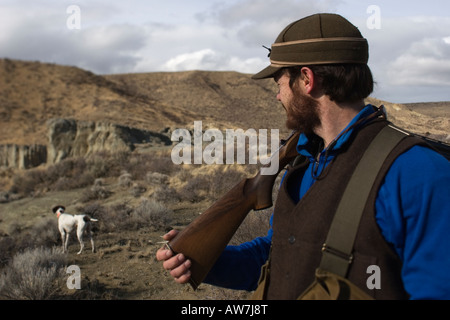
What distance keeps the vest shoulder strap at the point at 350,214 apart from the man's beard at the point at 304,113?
412 millimetres

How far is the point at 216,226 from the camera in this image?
173 centimetres

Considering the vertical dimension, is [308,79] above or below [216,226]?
above

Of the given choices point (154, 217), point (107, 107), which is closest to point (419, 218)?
point (154, 217)

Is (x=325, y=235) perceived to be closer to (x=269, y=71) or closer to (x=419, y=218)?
(x=419, y=218)

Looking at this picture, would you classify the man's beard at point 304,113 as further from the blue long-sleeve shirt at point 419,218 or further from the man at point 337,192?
the blue long-sleeve shirt at point 419,218

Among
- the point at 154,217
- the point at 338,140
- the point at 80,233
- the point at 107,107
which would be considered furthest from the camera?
the point at 107,107

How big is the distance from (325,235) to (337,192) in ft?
0.49

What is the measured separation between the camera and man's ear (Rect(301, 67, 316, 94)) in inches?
63.5

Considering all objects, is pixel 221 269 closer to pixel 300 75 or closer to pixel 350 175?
pixel 350 175

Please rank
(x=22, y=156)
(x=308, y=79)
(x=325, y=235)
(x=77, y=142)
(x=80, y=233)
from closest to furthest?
(x=325, y=235) → (x=308, y=79) → (x=80, y=233) → (x=77, y=142) → (x=22, y=156)

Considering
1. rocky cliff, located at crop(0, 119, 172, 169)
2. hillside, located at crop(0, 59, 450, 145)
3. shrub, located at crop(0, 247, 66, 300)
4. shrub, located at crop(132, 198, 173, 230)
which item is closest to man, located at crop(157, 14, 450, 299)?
shrub, located at crop(0, 247, 66, 300)

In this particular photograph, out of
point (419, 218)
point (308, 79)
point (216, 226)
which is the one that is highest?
point (308, 79)

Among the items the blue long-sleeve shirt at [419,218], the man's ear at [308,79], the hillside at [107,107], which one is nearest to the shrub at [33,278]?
the man's ear at [308,79]
